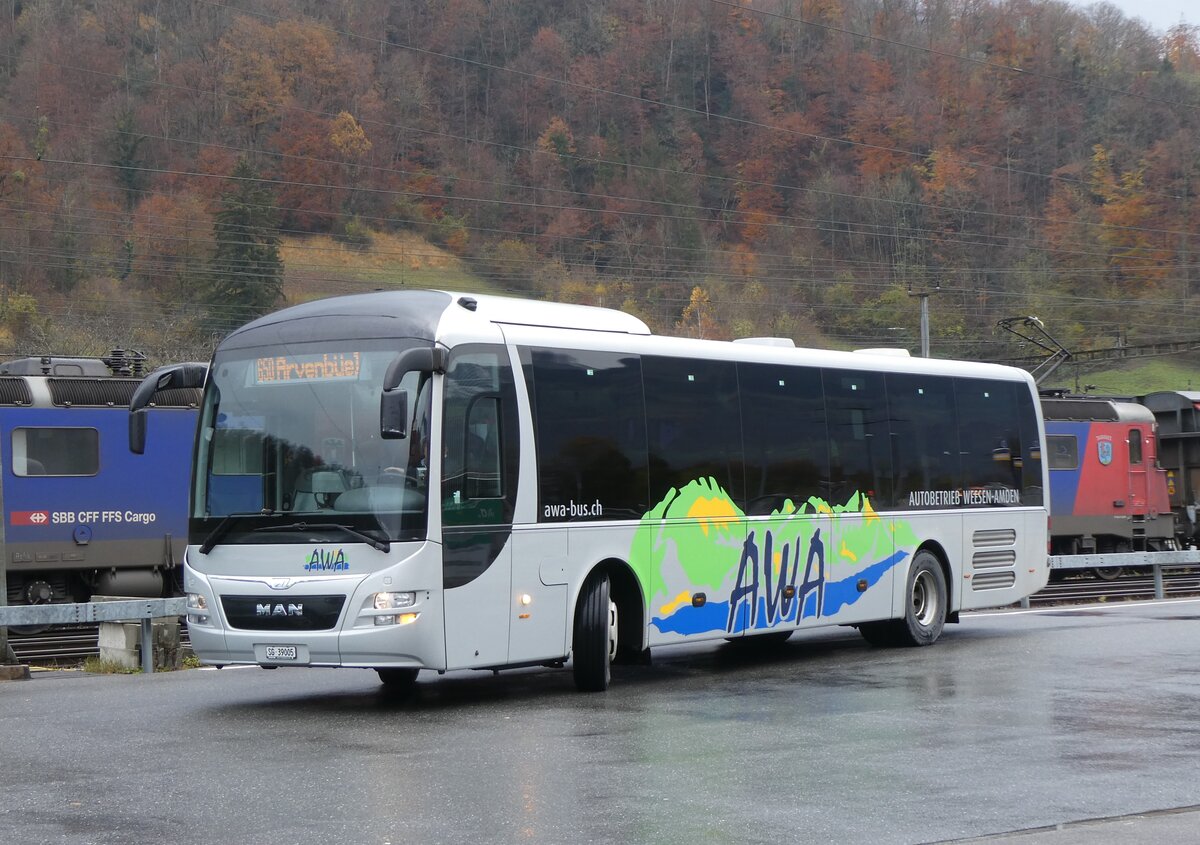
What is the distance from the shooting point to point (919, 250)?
98.6 meters

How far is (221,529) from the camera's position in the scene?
40.9 ft

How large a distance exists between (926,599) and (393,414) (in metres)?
8.45

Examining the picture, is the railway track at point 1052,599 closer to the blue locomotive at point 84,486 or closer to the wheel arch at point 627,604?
the blue locomotive at point 84,486

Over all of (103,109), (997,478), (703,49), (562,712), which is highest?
(703,49)

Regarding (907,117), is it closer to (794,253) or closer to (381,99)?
(794,253)

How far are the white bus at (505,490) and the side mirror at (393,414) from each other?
1 centimetres

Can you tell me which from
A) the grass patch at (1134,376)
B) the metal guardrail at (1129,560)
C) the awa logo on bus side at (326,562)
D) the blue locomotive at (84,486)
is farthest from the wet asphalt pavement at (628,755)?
the grass patch at (1134,376)

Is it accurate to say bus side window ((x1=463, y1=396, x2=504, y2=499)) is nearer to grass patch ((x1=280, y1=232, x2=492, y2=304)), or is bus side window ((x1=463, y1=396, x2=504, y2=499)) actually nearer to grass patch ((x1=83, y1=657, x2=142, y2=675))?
grass patch ((x1=83, y1=657, x2=142, y2=675))

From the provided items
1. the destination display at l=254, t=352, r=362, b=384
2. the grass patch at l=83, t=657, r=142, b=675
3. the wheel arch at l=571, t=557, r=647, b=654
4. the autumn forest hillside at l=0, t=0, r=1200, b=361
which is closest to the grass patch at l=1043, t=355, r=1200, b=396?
the autumn forest hillside at l=0, t=0, r=1200, b=361

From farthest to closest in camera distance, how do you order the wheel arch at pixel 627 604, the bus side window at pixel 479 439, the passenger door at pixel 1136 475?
the passenger door at pixel 1136 475 → the wheel arch at pixel 627 604 → the bus side window at pixel 479 439

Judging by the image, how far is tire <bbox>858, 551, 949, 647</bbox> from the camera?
17.3 meters

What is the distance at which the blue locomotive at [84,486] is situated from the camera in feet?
75.9

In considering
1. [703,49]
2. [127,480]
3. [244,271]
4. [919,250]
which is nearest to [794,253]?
[919,250]

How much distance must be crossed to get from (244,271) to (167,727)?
6585 centimetres
